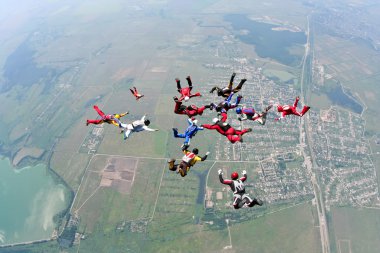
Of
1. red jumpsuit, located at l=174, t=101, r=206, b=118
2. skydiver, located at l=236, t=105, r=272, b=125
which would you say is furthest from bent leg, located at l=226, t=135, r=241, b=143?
red jumpsuit, located at l=174, t=101, r=206, b=118

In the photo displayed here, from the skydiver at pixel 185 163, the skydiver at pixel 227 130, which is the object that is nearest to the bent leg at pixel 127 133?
the skydiver at pixel 185 163

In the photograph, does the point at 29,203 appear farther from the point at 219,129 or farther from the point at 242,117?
the point at 242,117

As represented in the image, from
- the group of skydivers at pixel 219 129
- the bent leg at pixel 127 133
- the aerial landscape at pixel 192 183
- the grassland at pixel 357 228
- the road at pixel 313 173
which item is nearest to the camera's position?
the group of skydivers at pixel 219 129

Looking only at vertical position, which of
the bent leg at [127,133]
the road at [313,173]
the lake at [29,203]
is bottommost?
the lake at [29,203]

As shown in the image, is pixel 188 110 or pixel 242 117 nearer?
pixel 188 110

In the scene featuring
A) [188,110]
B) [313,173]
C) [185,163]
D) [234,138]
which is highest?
[188,110]

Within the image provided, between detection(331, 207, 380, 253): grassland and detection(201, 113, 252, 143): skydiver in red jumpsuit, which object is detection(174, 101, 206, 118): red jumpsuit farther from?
detection(331, 207, 380, 253): grassland

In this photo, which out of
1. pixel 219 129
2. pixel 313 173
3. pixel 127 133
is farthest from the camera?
pixel 313 173

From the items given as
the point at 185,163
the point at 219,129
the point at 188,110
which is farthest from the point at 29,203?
the point at 219,129

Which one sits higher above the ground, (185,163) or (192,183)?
(185,163)

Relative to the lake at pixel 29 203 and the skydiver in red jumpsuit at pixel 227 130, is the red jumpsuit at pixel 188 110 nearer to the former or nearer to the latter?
the skydiver in red jumpsuit at pixel 227 130
